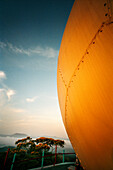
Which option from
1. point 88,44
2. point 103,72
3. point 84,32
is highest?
point 84,32

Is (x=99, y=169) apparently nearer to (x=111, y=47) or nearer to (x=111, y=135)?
(x=111, y=135)

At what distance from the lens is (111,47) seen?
684mm

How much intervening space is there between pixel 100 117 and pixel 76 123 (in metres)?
0.37

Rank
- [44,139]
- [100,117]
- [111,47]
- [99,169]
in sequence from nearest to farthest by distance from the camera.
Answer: [111,47] < [100,117] < [99,169] < [44,139]

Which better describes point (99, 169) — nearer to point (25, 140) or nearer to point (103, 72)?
point (103, 72)

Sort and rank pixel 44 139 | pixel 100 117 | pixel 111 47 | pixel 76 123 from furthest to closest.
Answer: pixel 44 139
pixel 76 123
pixel 100 117
pixel 111 47

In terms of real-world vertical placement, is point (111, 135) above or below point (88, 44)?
below

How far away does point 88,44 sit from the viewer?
0.83m

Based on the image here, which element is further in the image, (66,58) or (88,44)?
(66,58)

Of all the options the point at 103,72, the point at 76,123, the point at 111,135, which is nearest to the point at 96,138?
the point at 111,135

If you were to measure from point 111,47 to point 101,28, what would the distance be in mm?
182

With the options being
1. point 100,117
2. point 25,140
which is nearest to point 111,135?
point 100,117

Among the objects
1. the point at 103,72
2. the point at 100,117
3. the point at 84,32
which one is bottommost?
the point at 100,117

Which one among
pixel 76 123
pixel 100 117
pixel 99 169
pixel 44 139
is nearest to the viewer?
pixel 100 117
